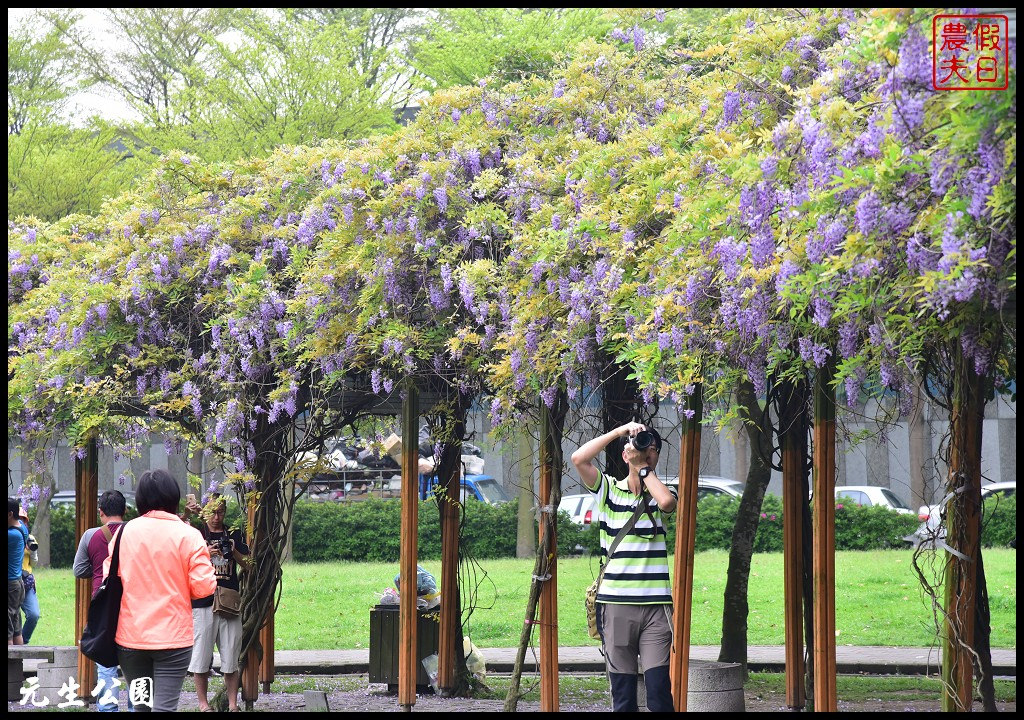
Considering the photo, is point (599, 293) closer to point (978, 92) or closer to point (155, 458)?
point (978, 92)

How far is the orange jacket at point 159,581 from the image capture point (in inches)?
249

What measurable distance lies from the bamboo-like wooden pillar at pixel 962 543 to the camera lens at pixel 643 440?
1.38 m

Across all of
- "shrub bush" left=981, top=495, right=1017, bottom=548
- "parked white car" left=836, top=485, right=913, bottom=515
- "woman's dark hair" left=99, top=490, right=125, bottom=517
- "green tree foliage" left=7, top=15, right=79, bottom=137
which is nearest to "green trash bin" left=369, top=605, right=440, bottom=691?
"woman's dark hair" left=99, top=490, right=125, bottom=517

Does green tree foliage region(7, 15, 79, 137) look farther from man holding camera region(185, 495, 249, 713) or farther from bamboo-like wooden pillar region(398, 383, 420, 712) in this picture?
bamboo-like wooden pillar region(398, 383, 420, 712)

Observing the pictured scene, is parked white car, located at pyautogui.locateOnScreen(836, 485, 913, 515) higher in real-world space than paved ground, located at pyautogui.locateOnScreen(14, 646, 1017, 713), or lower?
higher

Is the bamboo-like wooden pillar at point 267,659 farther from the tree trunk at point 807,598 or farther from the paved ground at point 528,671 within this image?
the tree trunk at point 807,598

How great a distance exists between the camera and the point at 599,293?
7.73 m

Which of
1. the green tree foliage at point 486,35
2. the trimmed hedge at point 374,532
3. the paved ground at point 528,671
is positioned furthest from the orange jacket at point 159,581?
the trimmed hedge at point 374,532

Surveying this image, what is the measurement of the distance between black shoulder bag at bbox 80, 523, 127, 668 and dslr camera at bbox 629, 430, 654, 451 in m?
2.52

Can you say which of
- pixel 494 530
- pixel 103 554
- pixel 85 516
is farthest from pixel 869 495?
pixel 103 554

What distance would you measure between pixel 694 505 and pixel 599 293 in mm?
1320

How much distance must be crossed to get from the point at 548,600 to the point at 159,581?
277cm

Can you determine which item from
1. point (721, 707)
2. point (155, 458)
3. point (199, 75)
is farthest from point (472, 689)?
point (155, 458)

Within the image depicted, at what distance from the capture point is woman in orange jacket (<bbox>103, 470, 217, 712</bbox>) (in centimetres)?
633
